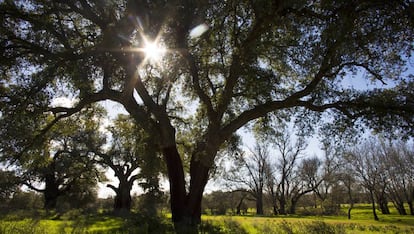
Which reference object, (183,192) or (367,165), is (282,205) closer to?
(367,165)

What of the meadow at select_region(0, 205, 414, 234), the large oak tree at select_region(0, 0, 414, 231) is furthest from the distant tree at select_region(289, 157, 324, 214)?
the large oak tree at select_region(0, 0, 414, 231)

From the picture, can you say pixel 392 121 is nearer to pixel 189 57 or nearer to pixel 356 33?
pixel 356 33

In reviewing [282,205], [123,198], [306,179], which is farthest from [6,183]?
[306,179]

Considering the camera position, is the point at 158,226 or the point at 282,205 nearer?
the point at 158,226

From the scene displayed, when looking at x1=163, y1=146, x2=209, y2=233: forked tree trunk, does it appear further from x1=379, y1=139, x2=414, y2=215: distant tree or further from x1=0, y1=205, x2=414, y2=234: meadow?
x1=379, y1=139, x2=414, y2=215: distant tree

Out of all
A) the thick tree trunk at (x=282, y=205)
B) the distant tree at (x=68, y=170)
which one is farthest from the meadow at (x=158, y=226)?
the thick tree trunk at (x=282, y=205)

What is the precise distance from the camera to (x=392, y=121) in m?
10.5

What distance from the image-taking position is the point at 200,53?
12.1m

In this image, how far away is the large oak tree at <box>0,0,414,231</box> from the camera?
30.0 ft

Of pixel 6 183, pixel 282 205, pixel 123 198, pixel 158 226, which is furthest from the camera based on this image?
pixel 282 205

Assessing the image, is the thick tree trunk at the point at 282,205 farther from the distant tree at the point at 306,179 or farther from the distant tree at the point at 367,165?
the distant tree at the point at 367,165

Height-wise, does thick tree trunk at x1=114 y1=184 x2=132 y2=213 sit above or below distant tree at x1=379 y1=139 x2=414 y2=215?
below

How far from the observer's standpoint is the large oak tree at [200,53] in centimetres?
915

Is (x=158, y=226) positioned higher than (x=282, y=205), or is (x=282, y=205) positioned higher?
(x=158, y=226)
